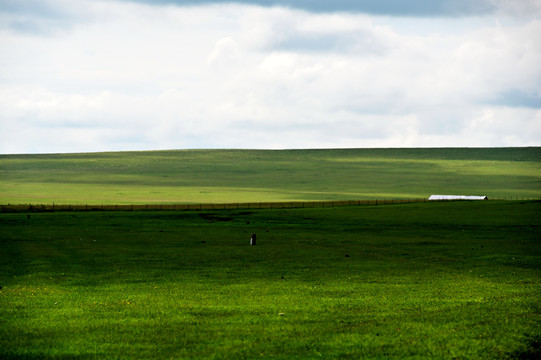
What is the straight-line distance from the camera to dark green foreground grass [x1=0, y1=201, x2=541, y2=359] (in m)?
13.3

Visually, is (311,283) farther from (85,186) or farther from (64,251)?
(85,186)

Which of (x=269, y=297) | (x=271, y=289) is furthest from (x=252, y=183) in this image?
(x=269, y=297)

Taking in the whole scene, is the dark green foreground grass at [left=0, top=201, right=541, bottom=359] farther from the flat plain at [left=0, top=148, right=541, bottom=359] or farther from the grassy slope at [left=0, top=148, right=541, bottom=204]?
the grassy slope at [left=0, top=148, right=541, bottom=204]

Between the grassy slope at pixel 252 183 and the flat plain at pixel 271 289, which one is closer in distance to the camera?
the flat plain at pixel 271 289

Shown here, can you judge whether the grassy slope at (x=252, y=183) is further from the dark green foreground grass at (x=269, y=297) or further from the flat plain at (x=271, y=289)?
the dark green foreground grass at (x=269, y=297)

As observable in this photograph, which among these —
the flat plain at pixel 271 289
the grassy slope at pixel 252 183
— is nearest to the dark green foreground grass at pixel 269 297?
the flat plain at pixel 271 289

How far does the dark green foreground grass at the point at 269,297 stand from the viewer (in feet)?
43.5

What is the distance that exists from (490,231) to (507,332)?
47.9 m

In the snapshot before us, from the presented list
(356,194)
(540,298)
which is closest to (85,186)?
(356,194)

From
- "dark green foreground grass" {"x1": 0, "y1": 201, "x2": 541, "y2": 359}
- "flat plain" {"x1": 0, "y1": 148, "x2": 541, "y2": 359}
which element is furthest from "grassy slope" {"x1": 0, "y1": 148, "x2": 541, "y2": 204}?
"dark green foreground grass" {"x1": 0, "y1": 201, "x2": 541, "y2": 359}

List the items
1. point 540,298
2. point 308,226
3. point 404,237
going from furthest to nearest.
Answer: point 308,226 → point 404,237 → point 540,298

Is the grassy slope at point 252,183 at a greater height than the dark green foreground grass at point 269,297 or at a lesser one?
greater

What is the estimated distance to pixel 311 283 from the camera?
936 inches

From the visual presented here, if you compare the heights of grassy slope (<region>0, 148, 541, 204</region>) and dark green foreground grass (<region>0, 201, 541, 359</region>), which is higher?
grassy slope (<region>0, 148, 541, 204</region>)
